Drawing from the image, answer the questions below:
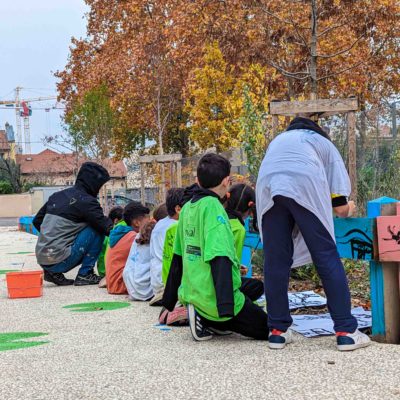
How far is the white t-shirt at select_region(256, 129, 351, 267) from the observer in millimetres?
4246

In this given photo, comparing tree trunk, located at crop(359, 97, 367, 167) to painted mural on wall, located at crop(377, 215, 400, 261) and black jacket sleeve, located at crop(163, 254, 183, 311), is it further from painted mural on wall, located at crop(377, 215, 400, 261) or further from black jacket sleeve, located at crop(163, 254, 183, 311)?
painted mural on wall, located at crop(377, 215, 400, 261)

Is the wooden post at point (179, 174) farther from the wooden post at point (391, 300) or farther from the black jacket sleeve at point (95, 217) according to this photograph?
the wooden post at point (391, 300)

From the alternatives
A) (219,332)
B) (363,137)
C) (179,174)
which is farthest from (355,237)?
(179,174)

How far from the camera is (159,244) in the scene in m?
6.85

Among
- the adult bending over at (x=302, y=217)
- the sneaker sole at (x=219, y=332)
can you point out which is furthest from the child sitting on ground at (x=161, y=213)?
the adult bending over at (x=302, y=217)

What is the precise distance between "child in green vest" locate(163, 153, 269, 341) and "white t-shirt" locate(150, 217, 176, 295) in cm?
173

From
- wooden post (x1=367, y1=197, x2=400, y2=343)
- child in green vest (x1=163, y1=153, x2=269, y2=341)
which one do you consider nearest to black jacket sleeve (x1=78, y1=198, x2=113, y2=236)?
child in green vest (x1=163, y1=153, x2=269, y2=341)

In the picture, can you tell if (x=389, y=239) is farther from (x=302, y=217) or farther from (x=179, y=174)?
(x=179, y=174)

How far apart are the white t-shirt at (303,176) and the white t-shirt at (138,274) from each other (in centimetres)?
283

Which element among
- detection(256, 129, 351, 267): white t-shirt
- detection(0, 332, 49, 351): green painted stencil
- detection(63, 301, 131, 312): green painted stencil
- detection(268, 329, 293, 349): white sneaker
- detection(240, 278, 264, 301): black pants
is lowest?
detection(63, 301, 131, 312): green painted stencil

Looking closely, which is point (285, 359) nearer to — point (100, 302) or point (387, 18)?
point (100, 302)

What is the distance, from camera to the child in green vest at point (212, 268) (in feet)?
15.1

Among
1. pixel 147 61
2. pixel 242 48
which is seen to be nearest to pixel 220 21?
pixel 242 48

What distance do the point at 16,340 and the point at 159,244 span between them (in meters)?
1.97
